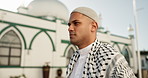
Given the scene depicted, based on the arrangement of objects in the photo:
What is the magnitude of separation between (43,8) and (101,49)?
Answer: 13603 mm

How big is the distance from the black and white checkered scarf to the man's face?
128 mm

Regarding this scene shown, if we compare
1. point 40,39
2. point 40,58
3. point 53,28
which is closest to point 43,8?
point 53,28

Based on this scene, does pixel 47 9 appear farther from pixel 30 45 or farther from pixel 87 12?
pixel 87 12

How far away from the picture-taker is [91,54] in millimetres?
1164

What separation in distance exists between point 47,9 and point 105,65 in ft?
44.6

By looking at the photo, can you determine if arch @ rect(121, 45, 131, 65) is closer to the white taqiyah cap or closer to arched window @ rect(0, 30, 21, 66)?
arched window @ rect(0, 30, 21, 66)

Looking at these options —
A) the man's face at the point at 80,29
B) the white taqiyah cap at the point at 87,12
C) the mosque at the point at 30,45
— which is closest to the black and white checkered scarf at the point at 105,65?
the man's face at the point at 80,29

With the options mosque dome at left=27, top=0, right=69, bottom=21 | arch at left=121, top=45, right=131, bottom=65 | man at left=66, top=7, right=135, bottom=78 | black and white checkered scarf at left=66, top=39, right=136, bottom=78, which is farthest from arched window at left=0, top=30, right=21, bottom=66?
arch at left=121, top=45, right=131, bottom=65

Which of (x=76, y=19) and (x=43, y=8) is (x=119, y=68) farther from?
(x=43, y=8)

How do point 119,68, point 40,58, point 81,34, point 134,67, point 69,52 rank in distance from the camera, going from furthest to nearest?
point 134,67 → point 69,52 → point 40,58 → point 81,34 → point 119,68

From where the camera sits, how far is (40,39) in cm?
976

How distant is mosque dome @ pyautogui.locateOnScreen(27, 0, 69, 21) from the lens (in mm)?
13782

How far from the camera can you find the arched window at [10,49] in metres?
7.89

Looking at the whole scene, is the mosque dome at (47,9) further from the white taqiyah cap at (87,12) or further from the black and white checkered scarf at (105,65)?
the black and white checkered scarf at (105,65)
